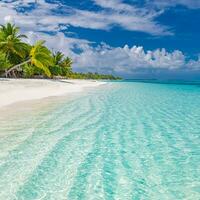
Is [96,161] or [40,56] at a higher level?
[40,56]

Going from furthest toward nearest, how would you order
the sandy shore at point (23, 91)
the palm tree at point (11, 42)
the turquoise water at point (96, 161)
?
the palm tree at point (11, 42) → the sandy shore at point (23, 91) → the turquoise water at point (96, 161)

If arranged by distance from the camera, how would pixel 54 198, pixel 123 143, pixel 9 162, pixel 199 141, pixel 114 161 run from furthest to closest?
pixel 199 141 → pixel 123 143 → pixel 114 161 → pixel 9 162 → pixel 54 198

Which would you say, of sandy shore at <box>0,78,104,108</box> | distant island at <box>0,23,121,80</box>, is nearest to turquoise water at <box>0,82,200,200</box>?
sandy shore at <box>0,78,104,108</box>

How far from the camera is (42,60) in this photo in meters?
40.8

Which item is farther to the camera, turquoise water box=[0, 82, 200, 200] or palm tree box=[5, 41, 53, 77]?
palm tree box=[5, 41, 53, 77]

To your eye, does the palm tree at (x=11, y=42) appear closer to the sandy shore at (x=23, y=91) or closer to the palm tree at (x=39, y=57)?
the palm tree at (x=39, y=57)

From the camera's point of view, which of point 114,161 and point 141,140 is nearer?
point 114,161

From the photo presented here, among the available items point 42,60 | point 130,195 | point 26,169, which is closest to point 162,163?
point 130,195

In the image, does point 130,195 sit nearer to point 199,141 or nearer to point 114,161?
point 114,161

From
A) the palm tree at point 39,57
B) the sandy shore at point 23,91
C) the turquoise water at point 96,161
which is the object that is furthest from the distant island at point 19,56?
the turquoise water at point 96,161

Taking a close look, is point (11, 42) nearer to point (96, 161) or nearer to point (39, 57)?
point (39, 57)

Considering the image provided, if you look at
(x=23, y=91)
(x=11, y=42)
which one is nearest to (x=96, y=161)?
(x=23, y=91)

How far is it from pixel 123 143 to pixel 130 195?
3.17 metres

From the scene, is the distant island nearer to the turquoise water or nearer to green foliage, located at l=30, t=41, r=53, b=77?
green foliage, located at l=30, t=41, r=53, b=77
